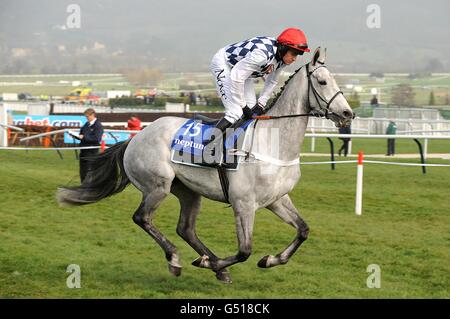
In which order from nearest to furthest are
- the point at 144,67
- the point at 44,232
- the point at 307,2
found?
the point at 44,232, the point at 144,67, the point at 307,2

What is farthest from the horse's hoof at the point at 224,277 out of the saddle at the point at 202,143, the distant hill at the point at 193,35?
the distant hill at the point at 193,35

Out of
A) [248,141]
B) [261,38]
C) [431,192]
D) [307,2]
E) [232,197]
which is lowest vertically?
[431,192]

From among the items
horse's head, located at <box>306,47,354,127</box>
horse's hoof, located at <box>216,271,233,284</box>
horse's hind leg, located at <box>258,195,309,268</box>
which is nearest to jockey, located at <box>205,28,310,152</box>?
horse's head, located at <box>306,47,354,127</box>

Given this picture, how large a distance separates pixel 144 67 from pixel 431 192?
28025 mm

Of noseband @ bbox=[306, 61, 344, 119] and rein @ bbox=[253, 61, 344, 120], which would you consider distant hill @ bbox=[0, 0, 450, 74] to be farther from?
noseband @ bbox=[306, 61, 344, 119]

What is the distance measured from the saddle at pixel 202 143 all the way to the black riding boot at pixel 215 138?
1.0 inches

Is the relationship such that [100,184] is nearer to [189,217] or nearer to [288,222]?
[189,217]

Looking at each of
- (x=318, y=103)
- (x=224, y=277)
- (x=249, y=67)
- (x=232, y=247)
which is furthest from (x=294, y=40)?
(x=232, y=247)

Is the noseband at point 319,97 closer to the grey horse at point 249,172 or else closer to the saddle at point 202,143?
the grey horse at point 249,172

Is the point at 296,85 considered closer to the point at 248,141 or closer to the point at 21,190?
the point at 248,141

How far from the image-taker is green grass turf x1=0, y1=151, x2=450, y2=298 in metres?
5.82
